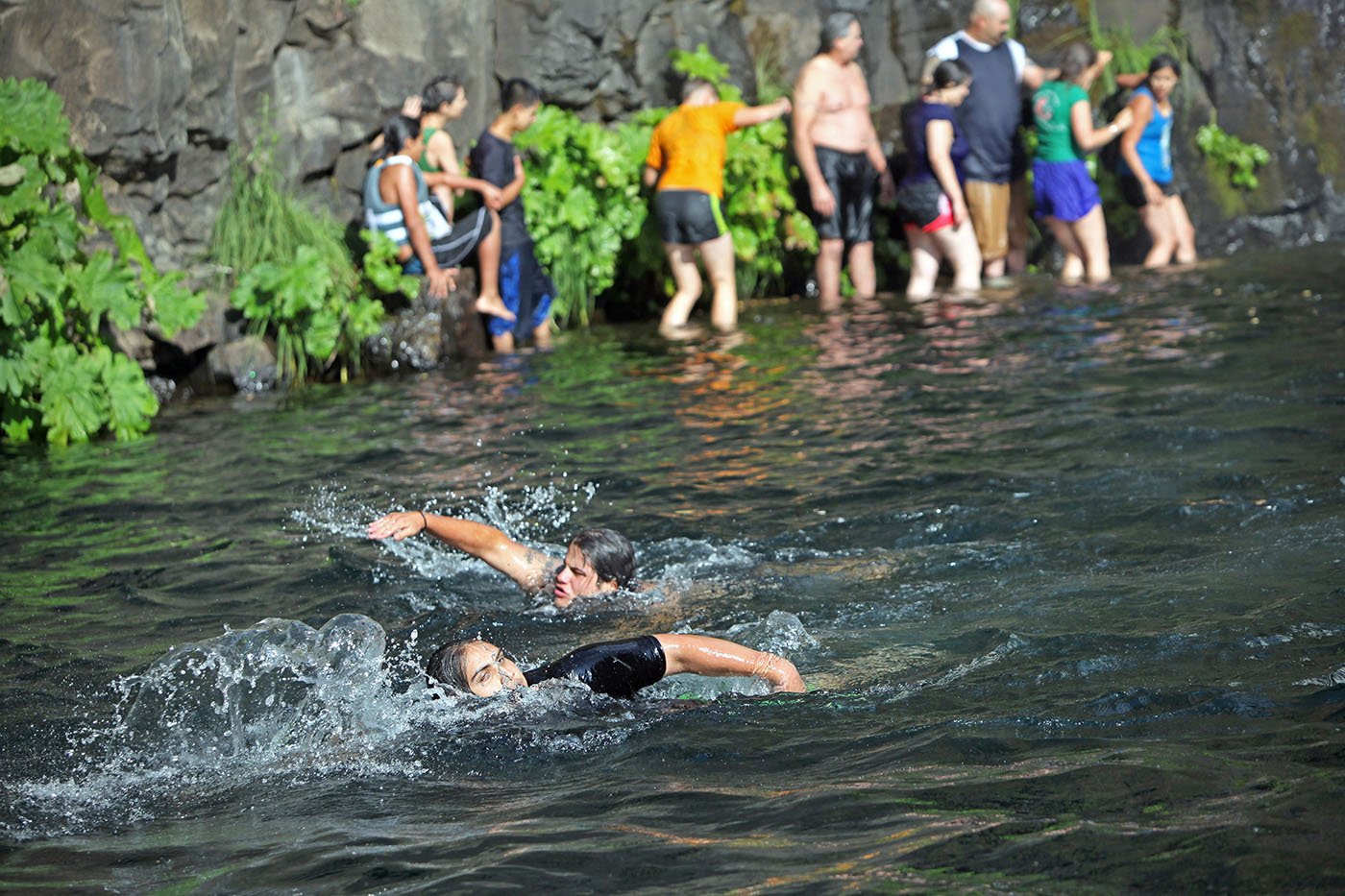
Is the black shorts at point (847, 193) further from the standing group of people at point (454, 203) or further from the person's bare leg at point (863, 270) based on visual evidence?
the standing group of people at point (454, 203)

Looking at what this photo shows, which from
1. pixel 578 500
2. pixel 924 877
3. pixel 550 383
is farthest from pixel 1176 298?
pixel 924 877

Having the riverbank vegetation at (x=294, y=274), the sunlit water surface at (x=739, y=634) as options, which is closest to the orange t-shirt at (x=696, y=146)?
the riverbank vegetation at (x=294, y=274)

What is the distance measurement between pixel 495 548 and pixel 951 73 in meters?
8.29

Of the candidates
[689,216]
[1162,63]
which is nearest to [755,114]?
[689,216]

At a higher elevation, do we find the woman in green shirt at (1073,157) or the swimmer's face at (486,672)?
the woman in green shirt at (1073,157)

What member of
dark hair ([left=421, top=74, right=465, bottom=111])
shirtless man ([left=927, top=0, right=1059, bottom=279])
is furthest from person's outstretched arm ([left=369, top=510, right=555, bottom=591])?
shirtless man ([left=927, top=0, right=1059, bottom=279])

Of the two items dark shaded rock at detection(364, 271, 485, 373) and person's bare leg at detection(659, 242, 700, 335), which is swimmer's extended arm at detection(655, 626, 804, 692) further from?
person's bare leg at detection(659, 242, 700, 335)

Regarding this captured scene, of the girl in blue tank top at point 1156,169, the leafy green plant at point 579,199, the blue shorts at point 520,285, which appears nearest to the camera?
the blue shorts at point 520,285

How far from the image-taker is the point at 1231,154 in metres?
15.9

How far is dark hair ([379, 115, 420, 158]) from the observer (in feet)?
38.8

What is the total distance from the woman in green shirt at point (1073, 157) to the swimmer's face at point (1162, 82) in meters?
0.34

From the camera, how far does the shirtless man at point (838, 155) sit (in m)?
13.4

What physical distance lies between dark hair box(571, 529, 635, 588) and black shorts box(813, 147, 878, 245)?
8.26 m

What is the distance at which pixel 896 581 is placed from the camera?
6086 mm
